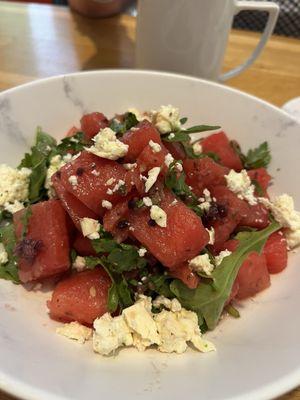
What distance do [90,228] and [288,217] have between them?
592 mm

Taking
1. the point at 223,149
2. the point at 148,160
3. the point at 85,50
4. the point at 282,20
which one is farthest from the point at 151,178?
the point at 282,20

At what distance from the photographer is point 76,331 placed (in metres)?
1.06

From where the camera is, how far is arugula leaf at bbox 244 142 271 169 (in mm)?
1502

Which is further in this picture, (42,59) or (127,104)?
(42,59)

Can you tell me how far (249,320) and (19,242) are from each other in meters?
0.64

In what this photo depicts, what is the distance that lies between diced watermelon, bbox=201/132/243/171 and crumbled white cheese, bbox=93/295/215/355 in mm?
607

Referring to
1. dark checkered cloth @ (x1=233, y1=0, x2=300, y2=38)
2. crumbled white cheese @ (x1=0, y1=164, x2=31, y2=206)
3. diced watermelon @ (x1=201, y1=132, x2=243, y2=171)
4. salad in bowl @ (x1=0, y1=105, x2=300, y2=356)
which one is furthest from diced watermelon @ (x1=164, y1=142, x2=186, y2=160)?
dark checkered cloth @ (x1=233, y1=0, x2=300, y2=38)

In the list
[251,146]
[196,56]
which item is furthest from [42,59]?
[251,146]

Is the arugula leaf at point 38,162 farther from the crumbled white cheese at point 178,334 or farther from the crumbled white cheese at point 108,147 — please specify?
the crumbled white cheese at point 178,334

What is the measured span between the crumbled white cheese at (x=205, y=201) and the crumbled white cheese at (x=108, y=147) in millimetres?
266

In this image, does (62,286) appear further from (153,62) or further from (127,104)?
(153,62)

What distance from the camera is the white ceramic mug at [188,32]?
1.76 metres

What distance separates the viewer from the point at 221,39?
6.23 ft

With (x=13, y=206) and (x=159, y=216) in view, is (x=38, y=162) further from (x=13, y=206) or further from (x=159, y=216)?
(x=159, y=216)
